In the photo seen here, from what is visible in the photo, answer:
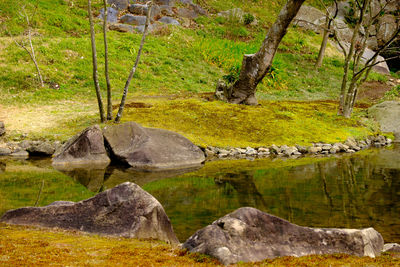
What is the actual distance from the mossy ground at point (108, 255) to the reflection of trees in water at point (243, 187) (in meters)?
4.79

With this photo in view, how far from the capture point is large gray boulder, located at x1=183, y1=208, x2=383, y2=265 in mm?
6230

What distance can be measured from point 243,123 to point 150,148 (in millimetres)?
6654

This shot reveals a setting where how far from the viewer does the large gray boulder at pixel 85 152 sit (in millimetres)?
16016

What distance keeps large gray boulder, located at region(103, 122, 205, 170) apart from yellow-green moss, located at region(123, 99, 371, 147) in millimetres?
1257

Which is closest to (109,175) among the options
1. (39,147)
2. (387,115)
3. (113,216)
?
(39,147)

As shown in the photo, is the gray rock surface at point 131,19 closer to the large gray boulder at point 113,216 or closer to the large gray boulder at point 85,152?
the large gray boulder at point 85,152

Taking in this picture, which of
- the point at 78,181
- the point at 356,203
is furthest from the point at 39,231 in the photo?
the point at 356,203

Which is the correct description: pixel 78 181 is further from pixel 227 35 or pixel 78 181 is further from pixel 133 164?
pixel 227 35

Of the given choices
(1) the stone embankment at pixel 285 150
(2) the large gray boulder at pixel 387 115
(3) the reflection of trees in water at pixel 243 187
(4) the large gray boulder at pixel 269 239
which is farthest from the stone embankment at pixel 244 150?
(4) the large gray boulder at pixel 269 239

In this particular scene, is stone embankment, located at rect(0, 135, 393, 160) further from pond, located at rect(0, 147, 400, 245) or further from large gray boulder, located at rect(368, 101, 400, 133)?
large gray boulder, located at rect(368, 101, 400, 133)

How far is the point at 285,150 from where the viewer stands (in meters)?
19.0

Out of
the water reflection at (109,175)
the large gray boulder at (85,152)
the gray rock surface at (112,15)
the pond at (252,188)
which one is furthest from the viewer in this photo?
the gray rock surface at (112,15)

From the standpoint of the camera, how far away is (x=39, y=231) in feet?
25.0

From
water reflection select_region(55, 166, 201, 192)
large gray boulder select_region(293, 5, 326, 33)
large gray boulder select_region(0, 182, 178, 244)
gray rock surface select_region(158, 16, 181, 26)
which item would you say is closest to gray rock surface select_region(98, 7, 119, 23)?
gray rock surface select_region(158, 16, 181, 26)
